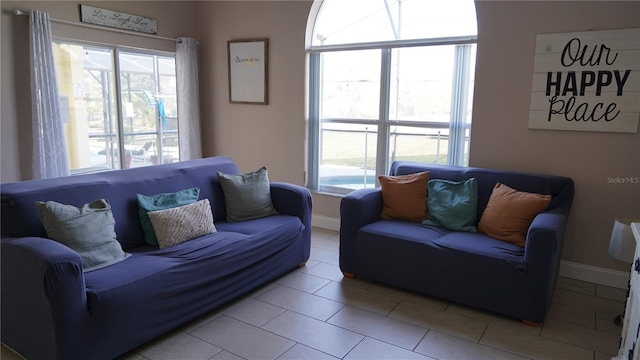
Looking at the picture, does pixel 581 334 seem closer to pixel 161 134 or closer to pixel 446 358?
pixel 446 358

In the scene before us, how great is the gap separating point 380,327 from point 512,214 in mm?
1224

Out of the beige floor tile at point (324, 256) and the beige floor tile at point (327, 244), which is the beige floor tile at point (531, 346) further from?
the beige floor tile at point (327, 244)

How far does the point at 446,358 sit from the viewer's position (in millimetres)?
2357

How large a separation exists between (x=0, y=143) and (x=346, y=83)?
3245mm

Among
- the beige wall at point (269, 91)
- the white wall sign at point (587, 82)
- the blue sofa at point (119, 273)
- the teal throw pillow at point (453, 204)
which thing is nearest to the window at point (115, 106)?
the beige wall at point (269, 91)

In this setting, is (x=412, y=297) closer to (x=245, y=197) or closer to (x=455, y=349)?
(x=455, y=349)

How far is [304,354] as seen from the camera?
238cm

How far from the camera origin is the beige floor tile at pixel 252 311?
2.74m

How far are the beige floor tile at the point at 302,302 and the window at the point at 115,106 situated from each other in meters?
2.67

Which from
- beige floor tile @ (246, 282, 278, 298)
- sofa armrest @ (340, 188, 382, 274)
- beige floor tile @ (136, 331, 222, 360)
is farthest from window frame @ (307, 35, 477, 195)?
beige floor tile @ (136, 331, 222, 360)

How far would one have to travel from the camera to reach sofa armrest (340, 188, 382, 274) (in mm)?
3279

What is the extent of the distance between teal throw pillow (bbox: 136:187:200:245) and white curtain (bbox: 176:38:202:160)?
7.56 feet

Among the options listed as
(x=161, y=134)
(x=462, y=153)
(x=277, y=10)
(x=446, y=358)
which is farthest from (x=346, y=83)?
(x=446, y=358)

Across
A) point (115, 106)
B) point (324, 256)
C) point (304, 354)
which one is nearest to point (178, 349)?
point (304, 354)
